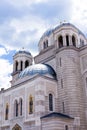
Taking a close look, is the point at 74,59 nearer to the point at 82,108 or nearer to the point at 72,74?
the point at 72,74

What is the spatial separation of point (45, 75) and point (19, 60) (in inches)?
399

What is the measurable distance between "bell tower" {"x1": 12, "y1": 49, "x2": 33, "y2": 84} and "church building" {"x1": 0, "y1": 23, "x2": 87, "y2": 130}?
5.25 m

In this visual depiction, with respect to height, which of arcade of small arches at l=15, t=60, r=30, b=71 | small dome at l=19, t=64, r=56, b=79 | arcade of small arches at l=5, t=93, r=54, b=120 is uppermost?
arcade of small arches at l=15, t=60, r=30, b=71

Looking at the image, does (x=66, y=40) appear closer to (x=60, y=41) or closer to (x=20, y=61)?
(x=60, y=41)

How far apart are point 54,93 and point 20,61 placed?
1141cm

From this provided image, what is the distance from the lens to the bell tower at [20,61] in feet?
117

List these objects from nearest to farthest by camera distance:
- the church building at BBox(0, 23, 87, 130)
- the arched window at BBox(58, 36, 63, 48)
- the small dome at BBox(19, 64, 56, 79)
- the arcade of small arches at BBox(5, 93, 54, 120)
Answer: the church building at BBox(0, 23, 87, 130) → the arcade of small arches at BBox(5, 93, 54, 120) → the small dome at BBox(19, 64, 56, 79) → the arched window at BBox(58, 36, 63, 48)

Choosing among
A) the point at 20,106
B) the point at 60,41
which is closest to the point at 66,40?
the point at 60,41

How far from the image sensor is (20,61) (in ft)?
118

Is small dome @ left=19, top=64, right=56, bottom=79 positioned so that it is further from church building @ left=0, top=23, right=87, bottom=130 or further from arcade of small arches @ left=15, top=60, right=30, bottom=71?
arcade of small arches @ left=15, top=60, right=30, bottom=71

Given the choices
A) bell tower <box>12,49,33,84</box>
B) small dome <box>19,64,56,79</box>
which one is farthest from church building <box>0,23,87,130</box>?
bell tower <box>12,49,33,84</box>

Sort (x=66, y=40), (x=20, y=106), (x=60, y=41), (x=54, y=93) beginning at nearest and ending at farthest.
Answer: (x=54, y=93) → (x=20, y=106) → (x=66, y=40) → (x=60, y=41)

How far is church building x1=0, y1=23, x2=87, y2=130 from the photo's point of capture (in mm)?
23938

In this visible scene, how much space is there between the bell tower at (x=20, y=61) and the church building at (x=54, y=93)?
207 inches
